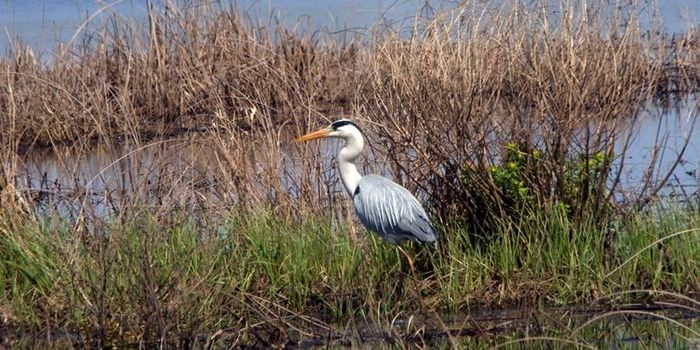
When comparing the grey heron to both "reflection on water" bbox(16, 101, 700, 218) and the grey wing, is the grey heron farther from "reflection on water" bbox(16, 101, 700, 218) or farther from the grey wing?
"reflection on water" bbox(16, 101, 700, 218)

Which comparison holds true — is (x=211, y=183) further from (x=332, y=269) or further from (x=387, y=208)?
(x=387, y=208)

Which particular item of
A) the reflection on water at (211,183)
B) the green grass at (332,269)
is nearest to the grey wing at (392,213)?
the green grass at (332,269)

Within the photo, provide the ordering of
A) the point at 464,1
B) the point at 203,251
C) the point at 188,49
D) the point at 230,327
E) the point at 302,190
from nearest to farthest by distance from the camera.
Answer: the point at 230,327 < the point at 203,251 < the point at 464,1 < the point at 302,190 < the point at 188,49

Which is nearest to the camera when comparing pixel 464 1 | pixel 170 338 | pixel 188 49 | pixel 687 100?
pixel 170 338

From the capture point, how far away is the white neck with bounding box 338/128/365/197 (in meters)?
8.00

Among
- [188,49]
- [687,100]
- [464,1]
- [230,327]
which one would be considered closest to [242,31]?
[188,49]

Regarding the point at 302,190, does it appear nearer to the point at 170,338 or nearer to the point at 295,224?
the point at 295,224

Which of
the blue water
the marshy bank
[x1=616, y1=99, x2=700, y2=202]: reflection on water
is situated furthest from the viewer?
the blue water

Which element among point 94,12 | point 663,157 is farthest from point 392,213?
point 94,12

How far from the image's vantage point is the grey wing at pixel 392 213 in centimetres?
734

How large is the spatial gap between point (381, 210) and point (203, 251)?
1.01m

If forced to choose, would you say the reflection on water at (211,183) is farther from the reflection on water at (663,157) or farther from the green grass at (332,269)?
the green grass at (332,269)

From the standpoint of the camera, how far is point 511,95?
787cm

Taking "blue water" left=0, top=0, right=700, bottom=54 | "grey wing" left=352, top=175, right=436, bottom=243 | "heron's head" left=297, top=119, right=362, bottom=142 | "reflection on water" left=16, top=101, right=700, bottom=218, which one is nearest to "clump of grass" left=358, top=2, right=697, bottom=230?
"heron's head" left=297, top=119, right=362, bottom=142
